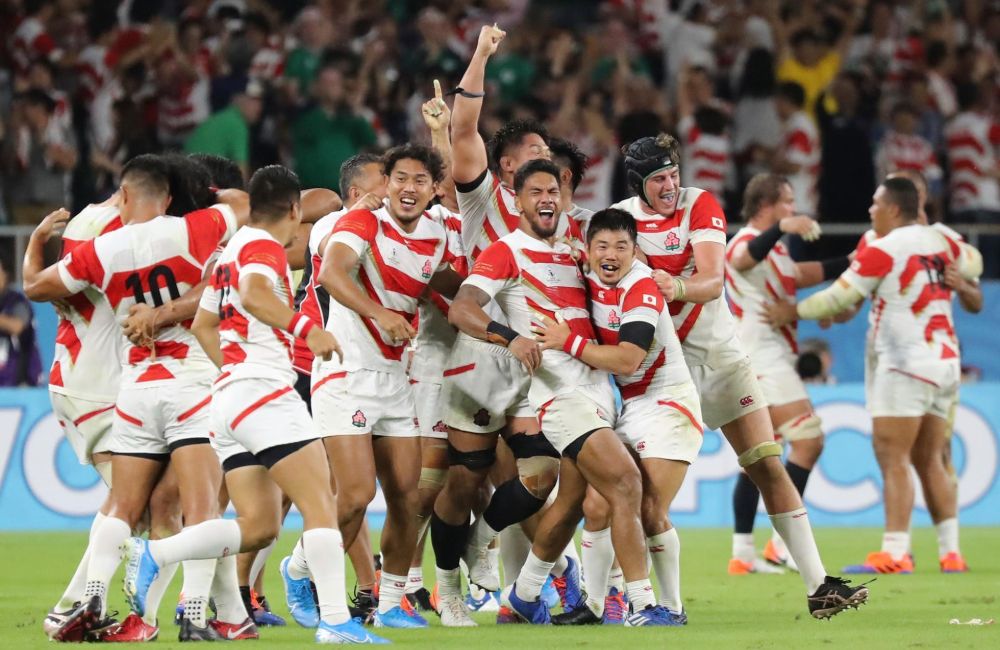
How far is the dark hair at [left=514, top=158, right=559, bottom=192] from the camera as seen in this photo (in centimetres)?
869

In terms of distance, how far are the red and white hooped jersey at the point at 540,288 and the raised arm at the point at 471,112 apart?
588 mm

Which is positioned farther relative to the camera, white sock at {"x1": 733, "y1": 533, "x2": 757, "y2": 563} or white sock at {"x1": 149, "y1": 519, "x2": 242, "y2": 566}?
white sock at {"x1": 733, "y1": 533, "x2": 757, "y2": 563}

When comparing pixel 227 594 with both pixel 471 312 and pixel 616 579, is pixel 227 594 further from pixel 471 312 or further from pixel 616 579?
pixel 616 579

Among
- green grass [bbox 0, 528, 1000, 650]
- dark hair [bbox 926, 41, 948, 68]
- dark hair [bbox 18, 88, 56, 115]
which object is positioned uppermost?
dark hair [bbox 926, 41, 948, 68]

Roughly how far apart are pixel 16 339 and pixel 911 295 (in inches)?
Result: 312

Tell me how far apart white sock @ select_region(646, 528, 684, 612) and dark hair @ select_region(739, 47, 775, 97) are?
1044 centimetres

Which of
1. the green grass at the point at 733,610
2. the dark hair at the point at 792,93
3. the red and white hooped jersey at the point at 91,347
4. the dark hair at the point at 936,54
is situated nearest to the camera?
the green grass at the point at 733,610

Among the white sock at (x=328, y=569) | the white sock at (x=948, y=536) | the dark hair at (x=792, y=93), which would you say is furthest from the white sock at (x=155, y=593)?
the dark hair at (x=792, y=93)

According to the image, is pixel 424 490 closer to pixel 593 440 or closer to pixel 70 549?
pixel 593 440

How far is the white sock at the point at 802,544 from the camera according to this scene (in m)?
8.74

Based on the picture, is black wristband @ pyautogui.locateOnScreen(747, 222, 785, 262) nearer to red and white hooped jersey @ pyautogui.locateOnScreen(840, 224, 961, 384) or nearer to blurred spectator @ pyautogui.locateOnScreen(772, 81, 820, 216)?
red and white hooped jersey @ pyautogui.locateOnScreen(840, 224, 961, 384)

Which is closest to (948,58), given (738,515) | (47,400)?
(738,515)

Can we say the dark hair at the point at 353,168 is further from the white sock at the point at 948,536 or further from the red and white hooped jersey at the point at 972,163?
the red and white hooped jersey at the point at 972,163

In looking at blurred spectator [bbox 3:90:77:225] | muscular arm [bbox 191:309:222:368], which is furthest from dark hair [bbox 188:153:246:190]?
blurred spectator [bbox 3:90:77:225]
